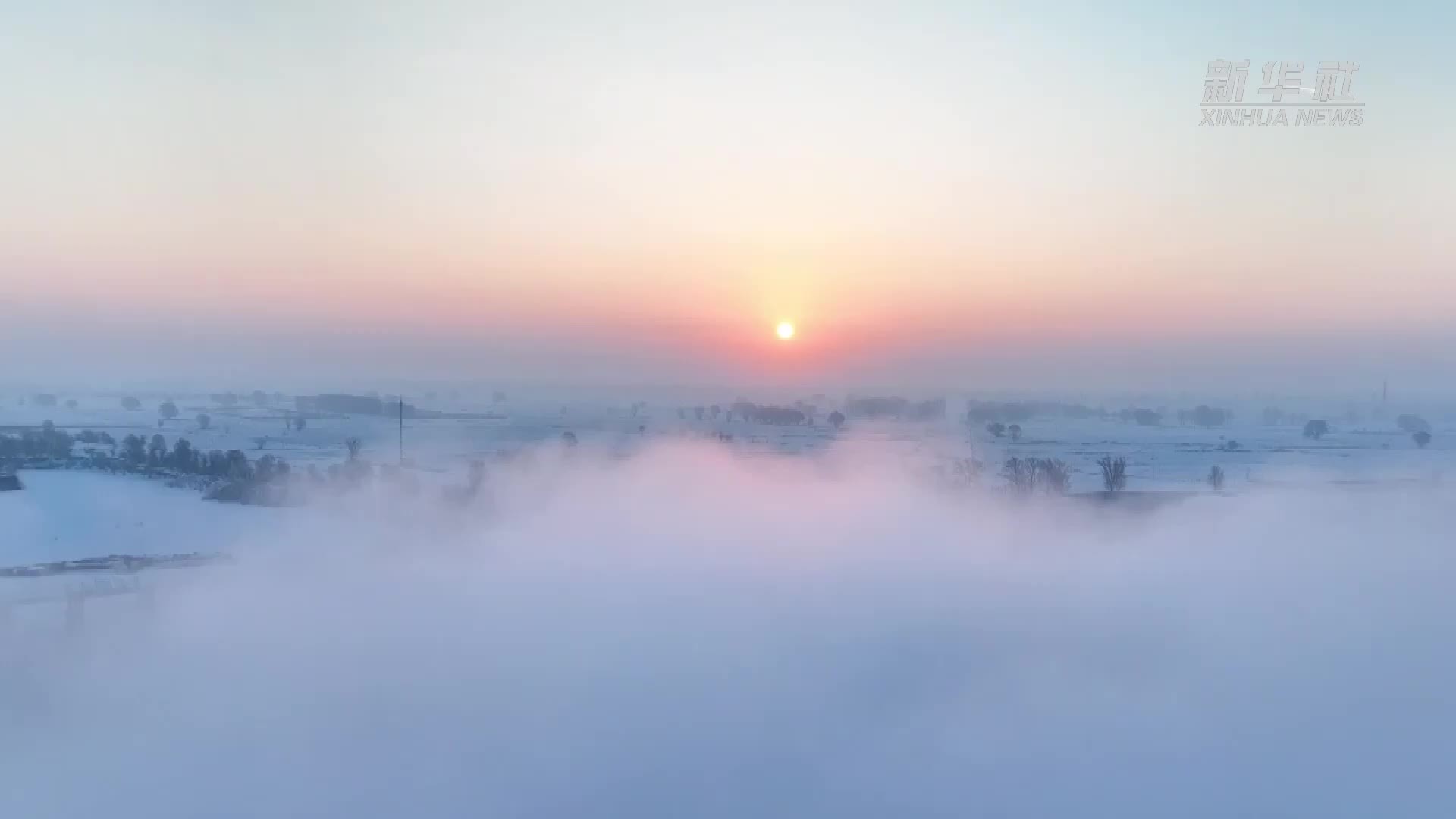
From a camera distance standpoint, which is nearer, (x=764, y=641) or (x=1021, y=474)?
(x=764, y=641)

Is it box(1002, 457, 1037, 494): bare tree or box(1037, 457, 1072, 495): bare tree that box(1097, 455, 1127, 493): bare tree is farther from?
box(1002, 457, 1037, 494): bare tree

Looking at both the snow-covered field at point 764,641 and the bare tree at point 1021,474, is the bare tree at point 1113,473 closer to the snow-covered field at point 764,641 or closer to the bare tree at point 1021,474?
the snow-covered field at point 764,641


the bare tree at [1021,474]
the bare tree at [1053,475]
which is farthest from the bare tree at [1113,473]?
the bare tree at [1021,474]

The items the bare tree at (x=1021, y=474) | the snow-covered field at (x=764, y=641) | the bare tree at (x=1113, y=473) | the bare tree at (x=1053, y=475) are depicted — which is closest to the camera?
the snow-covered field at (x=764, y=641)

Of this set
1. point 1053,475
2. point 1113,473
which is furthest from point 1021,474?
point 1113,473

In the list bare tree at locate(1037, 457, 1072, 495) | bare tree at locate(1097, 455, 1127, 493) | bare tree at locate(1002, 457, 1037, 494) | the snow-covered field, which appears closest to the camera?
the snow-covered field

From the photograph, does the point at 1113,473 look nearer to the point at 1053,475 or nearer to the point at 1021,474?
the point at 1053,475

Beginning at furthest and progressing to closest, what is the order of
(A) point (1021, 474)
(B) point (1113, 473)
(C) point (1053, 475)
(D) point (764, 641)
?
(A) point (1021, 474), (C) point (1053, 475), (B) point (1113, 473), (D) point (764, 641)

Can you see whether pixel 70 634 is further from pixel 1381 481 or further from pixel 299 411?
pixel 1381 481

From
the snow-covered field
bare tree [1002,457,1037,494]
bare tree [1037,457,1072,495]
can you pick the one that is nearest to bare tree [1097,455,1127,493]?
the snow-covered field

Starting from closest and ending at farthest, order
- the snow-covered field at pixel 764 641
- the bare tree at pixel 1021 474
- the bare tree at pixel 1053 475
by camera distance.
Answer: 1. the snow-covered field at pixel 764 641
2. the bare tree at pixel 1053 475
3. the bare tree at pixel 1021 474

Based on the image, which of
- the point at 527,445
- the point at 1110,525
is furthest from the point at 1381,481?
the point at 527,445
